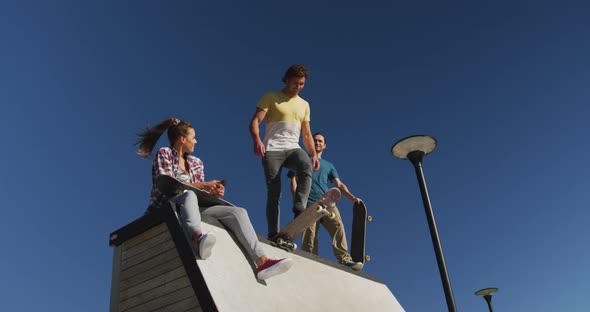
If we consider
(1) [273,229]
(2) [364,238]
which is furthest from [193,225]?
(2) [364,238]

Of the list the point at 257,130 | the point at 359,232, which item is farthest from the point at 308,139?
the point at 359,232

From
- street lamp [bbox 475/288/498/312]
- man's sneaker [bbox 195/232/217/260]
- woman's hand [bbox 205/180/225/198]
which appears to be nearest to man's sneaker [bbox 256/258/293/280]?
man's sneaker [bbox 195/232/217/260]

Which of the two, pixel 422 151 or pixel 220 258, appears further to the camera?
pixel 422 151

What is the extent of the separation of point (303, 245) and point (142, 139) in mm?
3043

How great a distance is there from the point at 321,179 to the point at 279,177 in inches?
63.3

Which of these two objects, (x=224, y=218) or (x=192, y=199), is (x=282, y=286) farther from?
(x=192, y=199)

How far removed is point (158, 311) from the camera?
4242 mm

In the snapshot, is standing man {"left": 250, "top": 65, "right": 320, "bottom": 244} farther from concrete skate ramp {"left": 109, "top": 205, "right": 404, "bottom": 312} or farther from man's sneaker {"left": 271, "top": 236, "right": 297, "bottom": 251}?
concrete skate ramp {"left": 109, "top": 205, "right": 404, "bottom": 312}

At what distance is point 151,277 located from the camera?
4473 mm

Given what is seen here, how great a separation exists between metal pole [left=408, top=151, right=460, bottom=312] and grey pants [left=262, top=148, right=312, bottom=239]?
218 cm

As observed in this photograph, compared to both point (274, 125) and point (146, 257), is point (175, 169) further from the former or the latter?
point (274, 125)

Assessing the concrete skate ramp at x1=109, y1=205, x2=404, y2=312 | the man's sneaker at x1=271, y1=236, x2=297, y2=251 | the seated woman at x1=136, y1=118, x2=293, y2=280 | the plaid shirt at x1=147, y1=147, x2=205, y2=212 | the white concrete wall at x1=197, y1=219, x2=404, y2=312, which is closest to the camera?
the concrete skate ramp at x1=109, y1=205, x2=404, y2=312

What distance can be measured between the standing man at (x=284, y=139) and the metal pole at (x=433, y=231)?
1.99m

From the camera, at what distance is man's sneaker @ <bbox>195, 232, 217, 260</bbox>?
424cm
